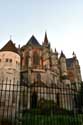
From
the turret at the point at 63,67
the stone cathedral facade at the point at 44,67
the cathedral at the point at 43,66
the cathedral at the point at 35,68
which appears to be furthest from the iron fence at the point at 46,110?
the turret at the point at 63,67

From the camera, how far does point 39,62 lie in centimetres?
4494

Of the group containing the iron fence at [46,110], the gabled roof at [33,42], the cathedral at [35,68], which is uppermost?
the gabled roof at [33,42]

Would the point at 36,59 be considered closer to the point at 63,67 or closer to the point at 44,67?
the point at 44,67

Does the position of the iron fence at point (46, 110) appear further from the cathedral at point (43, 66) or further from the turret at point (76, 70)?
the turret at point (76, 70)

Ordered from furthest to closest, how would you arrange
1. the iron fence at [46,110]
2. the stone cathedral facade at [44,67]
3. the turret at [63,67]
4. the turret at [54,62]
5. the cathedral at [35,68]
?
the turret at [63,67], the turret at [54,62], the stone cathedral facade at [44,67], the cathedral at [35,68], the iron fence at [46,110]

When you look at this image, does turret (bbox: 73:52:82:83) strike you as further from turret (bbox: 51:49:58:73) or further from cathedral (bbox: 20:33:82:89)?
turret (bbox: 51:49:58:73)

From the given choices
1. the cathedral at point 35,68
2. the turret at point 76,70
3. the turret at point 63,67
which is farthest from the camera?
the turret at point 76,70

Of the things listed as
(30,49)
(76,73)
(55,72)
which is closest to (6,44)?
(30,49)

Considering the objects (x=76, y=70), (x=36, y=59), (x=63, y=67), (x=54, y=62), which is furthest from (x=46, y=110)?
(x=76, y=70)

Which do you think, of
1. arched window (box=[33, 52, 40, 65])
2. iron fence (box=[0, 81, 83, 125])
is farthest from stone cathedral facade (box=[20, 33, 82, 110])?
iron fence (box=[0, 81, 83, 125])

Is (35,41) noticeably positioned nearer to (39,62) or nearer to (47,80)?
(39,62)

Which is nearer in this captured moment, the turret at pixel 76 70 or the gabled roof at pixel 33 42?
the gabled roof at pixel 33 42

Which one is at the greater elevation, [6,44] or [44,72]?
[6,44]

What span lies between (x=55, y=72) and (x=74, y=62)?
14.1 meters
